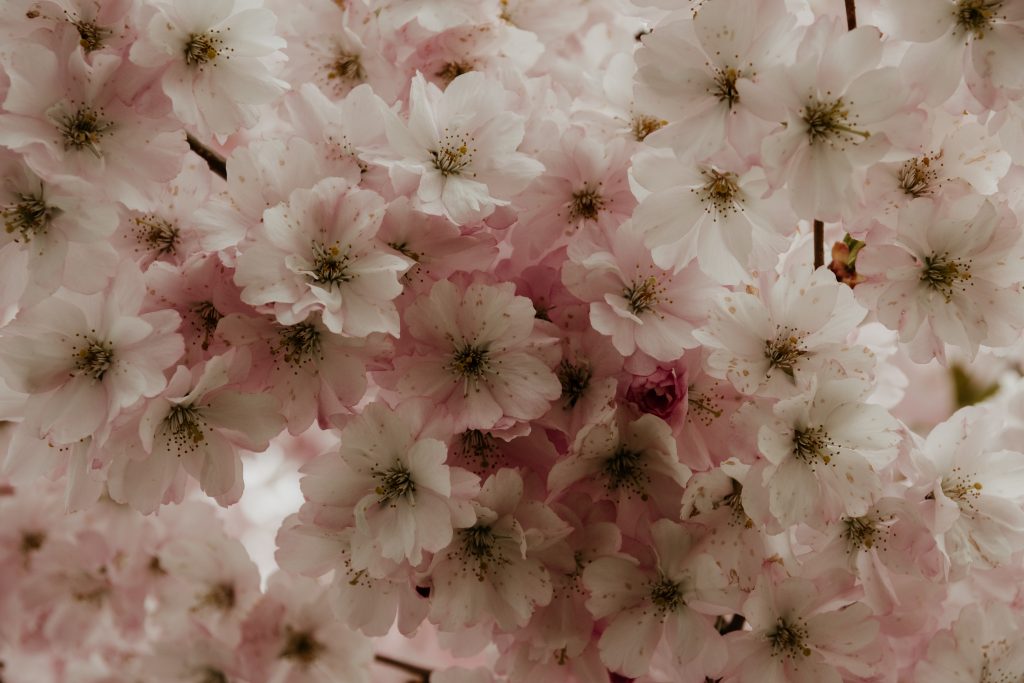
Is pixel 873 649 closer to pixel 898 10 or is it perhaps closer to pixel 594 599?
pixel 594 599

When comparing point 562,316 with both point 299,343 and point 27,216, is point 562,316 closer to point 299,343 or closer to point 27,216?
point 299,343

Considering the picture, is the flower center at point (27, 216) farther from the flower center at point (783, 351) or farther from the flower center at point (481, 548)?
the flower center at point (783, 351)

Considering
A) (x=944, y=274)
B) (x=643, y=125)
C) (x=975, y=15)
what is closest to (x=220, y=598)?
(x=643, y=125)

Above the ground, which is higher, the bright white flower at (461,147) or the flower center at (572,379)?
the bright white flower at (461,147)

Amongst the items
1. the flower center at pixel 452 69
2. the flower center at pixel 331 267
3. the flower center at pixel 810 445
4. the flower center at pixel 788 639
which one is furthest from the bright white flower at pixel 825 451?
the flower center at pixel 452 69

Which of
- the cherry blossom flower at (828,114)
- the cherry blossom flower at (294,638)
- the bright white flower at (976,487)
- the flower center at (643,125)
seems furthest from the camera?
the cherry blossom flower at (294,638)

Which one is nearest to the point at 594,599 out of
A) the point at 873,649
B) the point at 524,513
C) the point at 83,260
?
the point at 524,513

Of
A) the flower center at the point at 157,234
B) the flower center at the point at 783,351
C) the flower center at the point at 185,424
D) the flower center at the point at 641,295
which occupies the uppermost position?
the flower center at the point at 641,295
